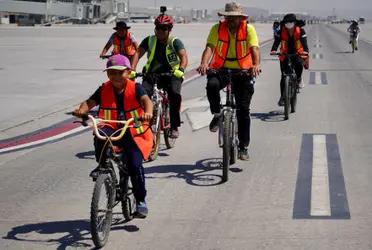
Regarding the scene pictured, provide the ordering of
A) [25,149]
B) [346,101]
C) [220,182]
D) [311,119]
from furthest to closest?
1. [346,101]
2. [311,119]
3. [25,149]
4. [220,182]

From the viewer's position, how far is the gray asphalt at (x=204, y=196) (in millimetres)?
5723

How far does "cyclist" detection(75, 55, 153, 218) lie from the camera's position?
5773 millimetres

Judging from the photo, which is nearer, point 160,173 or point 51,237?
point 51,237

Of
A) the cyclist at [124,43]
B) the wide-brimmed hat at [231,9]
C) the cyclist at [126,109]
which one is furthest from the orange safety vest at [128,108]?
the cyclist at [124,43]

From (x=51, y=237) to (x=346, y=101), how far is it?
414 inches

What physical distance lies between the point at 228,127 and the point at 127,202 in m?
2.07

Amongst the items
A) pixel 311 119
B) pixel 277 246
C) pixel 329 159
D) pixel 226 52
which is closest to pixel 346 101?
pixel 311 119

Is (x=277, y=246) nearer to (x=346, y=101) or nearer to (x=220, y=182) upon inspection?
(x=220, y=182)

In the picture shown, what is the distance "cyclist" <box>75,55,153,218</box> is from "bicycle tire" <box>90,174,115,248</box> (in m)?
0.35

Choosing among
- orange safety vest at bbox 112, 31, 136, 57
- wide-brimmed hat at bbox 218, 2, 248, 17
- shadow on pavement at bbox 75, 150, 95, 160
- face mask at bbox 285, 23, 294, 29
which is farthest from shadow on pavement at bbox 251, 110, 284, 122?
wide-brimmed hat at bbox 218, 2, 248, 17

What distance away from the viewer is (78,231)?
19.6 ft

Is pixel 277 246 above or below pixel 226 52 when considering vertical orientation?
below

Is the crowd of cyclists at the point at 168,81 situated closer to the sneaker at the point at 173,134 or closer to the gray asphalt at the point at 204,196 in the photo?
the sneaker at the point at 173,134

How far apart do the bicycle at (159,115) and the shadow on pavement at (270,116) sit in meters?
3.14
